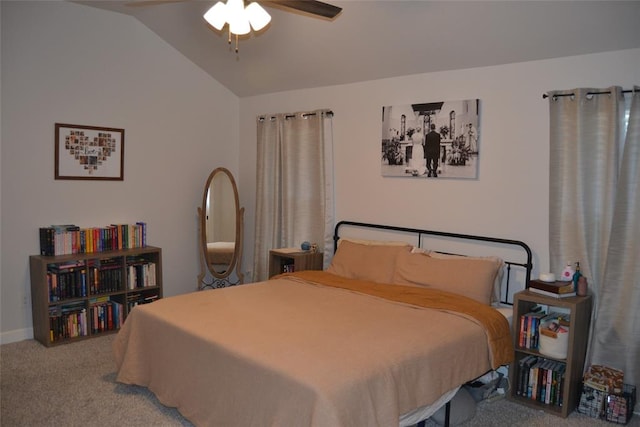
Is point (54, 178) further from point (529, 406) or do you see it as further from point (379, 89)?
point (529, 406)

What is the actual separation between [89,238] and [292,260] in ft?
5.96

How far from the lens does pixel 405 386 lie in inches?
92.6

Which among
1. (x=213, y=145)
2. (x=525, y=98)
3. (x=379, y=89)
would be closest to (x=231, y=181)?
(x=213, y=145)

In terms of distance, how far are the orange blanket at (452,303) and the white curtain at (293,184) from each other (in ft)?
3.47

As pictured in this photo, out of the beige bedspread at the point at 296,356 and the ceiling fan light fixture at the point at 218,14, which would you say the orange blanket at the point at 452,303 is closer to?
the beige bedspread at the point at 296,356

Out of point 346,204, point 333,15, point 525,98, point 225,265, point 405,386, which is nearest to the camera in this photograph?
point 405,386

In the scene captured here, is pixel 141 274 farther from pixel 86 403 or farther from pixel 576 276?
pixel 576 276

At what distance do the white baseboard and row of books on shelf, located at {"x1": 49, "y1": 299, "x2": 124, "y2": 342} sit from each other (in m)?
0.33

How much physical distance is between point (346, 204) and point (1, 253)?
2930 mm

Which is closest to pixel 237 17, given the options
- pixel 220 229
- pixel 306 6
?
pixel 306 6

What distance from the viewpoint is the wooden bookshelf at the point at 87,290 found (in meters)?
4.06

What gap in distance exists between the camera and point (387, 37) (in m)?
3.79

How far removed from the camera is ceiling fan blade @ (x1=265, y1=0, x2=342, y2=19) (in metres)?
2.68

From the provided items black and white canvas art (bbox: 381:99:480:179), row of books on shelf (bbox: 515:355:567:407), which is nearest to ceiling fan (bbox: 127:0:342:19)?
black and white canvas art (bbox: 381:99:480:179)
